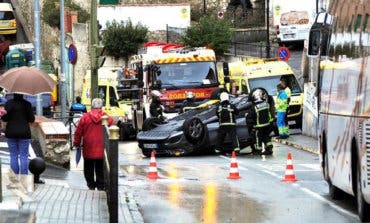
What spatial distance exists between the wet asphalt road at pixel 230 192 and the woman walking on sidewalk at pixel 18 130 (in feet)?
6.69

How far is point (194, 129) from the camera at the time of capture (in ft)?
80.2

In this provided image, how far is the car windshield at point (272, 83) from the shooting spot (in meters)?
36.0

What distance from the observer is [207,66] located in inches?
1294

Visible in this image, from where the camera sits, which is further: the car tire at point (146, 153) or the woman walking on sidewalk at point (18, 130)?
the car tire at point (146, 153)

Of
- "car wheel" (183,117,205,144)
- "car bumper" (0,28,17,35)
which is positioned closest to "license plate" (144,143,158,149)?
"car wheel" (183,117,205,144)

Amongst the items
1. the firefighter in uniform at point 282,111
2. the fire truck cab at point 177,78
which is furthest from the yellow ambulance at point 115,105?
the firefighter in uniform at point 282,111

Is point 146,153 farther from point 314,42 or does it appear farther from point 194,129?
point 314,42

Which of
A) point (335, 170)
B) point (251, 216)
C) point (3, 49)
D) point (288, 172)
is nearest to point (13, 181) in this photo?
point (251, 216)

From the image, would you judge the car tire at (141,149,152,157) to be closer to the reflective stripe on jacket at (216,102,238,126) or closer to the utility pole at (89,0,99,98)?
the utility pole at (89,0,99,98)

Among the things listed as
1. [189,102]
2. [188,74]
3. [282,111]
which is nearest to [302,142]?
[282,111]

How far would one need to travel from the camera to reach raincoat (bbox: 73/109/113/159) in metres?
15.6

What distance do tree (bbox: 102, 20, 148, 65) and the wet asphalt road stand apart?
33003 mm

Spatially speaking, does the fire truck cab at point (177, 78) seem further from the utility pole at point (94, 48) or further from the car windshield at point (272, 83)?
the utility pole at point (94, 48)

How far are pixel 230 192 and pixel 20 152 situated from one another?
3.68 meters
